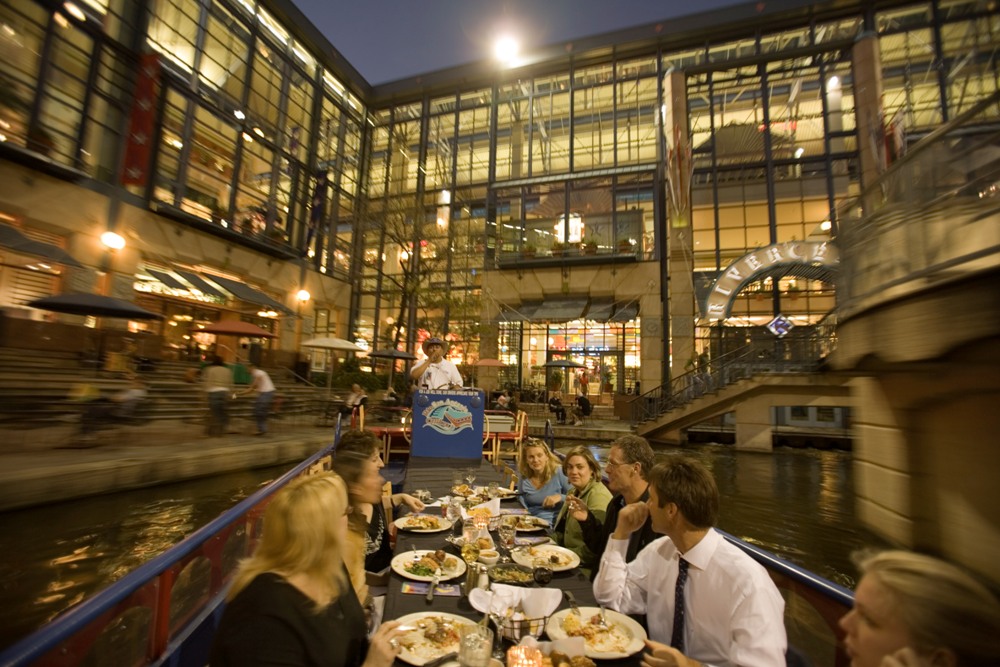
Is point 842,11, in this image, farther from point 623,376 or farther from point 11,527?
point 11,527

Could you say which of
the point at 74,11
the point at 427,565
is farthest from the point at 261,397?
the point at 74,11

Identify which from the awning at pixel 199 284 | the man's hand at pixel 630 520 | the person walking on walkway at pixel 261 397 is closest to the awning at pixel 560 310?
the person walking on walkway at pixel 261 397

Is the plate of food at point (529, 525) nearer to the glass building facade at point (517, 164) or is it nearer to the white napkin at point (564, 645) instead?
the white napkin at point (564, 645)

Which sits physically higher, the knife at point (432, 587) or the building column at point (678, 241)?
the building column at point (678, 241)

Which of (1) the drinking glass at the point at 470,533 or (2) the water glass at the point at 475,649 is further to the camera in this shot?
(1) the drinking glass at the point at 470,533

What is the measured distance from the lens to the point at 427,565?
9.69ft

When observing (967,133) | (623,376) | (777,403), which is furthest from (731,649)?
(623,376)

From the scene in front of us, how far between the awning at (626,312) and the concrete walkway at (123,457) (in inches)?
551

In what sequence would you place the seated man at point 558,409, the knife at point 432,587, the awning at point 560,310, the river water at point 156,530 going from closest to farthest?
1. the knife at point 432,587
2. the river water at point 156,530
3. the seated man at point 558,409
4. the awning at point 560,310

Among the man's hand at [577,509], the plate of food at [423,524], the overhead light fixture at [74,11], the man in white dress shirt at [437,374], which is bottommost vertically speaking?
the plate of food at [423,524]

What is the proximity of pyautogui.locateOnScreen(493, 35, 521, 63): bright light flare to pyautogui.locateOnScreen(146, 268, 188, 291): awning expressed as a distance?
2011 cm

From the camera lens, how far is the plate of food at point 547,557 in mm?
3000

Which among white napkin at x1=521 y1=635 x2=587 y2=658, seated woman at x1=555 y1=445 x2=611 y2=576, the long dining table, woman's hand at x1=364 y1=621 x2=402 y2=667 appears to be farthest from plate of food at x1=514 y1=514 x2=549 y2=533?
woman's hand at x1=364 y1=621 x2=402 y2=667

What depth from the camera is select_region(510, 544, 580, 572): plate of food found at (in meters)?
3.00
